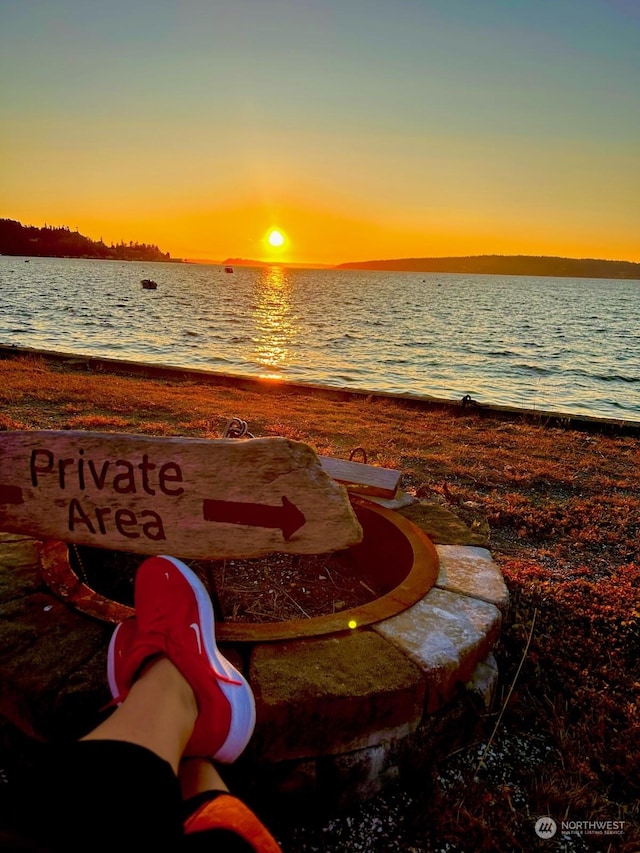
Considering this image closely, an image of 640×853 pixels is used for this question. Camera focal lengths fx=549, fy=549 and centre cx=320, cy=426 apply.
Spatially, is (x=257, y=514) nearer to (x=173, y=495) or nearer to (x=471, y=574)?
(x=173, y=495)

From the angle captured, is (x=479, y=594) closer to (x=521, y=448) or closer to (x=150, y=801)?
(x=150, y=801)

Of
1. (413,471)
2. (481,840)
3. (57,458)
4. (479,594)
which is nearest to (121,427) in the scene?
(413,471)

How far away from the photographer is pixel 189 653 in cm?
178

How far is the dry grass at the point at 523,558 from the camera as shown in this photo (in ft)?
6.68

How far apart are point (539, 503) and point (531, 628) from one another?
7.74 feet

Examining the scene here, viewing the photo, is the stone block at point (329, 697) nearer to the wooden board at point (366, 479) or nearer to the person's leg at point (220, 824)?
the person's leg at point (220, 824)

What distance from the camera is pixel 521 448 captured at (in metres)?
7.09

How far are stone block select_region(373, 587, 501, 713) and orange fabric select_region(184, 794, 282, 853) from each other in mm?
956

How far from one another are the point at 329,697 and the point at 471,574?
118 centimetres

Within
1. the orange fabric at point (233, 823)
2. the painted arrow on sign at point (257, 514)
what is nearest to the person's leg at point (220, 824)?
the orange fabric at point (233, 823)

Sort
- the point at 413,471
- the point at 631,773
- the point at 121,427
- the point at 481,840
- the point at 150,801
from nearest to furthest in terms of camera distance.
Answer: the point at 150,801, the point at 481,840, the point at 631,773, the point at 413,471, the point at 121,427

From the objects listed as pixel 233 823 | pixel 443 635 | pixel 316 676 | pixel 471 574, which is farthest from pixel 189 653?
pixel 471 574

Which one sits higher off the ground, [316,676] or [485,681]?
[316,676]

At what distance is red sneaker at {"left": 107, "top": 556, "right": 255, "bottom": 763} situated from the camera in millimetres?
1683
